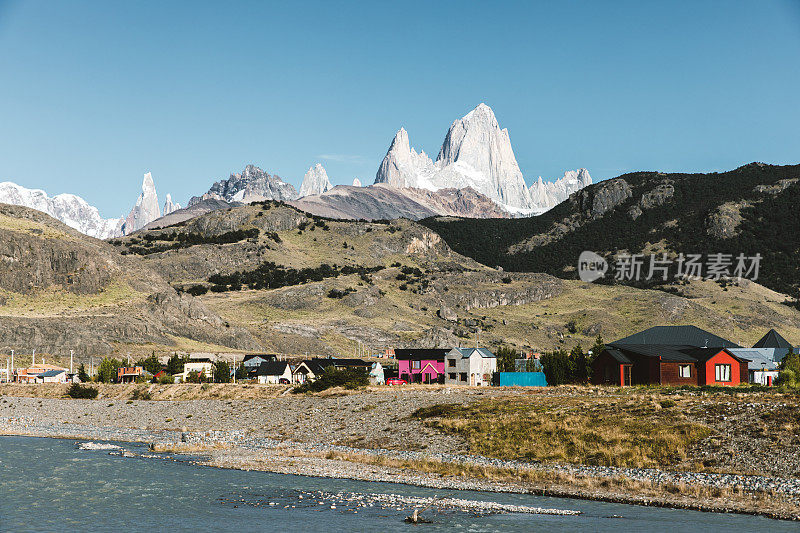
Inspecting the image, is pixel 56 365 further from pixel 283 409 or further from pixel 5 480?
pixel 5 480

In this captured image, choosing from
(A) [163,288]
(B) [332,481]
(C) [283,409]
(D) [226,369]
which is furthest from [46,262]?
(B) [332,481]

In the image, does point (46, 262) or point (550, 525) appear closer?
point (550, 525)

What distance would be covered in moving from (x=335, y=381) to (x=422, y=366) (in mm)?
36575

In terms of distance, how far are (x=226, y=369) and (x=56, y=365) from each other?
138 ft

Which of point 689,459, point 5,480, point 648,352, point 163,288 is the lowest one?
point 5,480

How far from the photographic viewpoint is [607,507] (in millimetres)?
31891

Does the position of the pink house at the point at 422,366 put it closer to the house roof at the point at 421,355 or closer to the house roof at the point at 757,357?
the house roof at the point at 421,355

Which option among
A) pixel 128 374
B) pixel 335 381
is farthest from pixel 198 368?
pixel 335 381

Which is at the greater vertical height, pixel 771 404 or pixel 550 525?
pixel 771 404

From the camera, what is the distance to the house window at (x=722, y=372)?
82.3 metres

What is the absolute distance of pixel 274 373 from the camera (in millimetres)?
120438

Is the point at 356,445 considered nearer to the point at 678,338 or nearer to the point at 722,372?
the point at 722,372

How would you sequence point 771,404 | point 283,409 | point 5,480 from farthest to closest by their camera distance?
point 283,409 < point 771,404 < point 5,480

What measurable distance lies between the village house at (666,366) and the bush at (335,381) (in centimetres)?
2965
